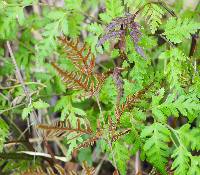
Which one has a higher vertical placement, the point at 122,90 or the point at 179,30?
the point at 179,30

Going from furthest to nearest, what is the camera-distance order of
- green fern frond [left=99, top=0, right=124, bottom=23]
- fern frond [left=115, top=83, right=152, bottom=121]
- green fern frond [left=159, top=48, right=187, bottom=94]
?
1. green fern frond [left=99, top=0, right=124, bottom=23]
2. green fern frond [left=159, top=48, right=187, bottom=94]
3. fern frond [left=115, top=83, right=152, bottom=121]

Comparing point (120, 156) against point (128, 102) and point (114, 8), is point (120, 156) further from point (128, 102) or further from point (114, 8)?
point (114, 8)

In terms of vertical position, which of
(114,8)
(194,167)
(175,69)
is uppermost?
(114,8)

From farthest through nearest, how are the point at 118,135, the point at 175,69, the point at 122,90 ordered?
the point at 122,90
the point at 175,69
the point at 118,135

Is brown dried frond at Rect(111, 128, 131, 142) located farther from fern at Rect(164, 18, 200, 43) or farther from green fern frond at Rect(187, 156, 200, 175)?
fern at Rect(164, 18, 200, 43)

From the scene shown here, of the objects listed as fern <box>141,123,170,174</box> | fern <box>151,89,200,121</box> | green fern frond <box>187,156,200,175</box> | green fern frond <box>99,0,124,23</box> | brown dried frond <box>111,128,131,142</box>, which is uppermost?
green fern frond <box>99,0,124,23</box>

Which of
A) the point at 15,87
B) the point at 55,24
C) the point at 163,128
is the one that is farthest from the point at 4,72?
the point at 163,128

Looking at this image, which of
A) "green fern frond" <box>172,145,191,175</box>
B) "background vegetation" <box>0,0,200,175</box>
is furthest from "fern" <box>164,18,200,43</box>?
"green fern frond" <box>172,145,191,175</box>

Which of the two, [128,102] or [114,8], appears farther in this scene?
[114,8]

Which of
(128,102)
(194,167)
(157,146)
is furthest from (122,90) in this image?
(194,167)
